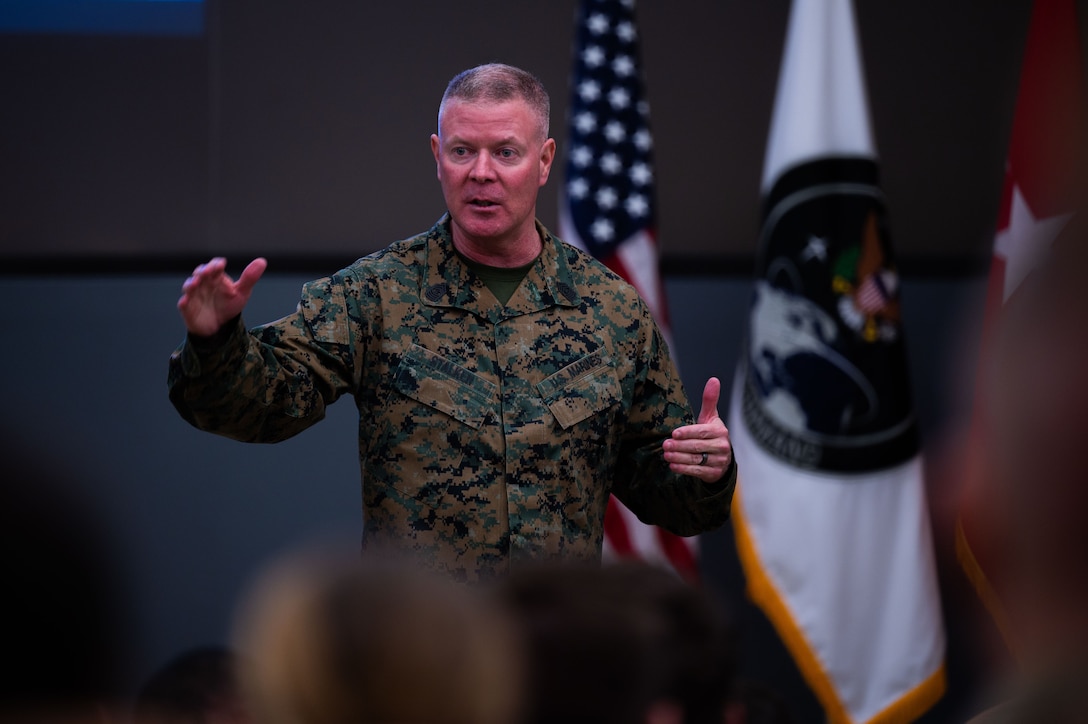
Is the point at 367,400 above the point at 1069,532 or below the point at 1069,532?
below

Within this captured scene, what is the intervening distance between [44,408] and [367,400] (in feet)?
5.76

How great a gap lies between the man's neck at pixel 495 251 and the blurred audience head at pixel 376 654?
1490 mm

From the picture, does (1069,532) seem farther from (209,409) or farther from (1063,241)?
(209,409)

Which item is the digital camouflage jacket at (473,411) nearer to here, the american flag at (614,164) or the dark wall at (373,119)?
the american flag at (614,164)

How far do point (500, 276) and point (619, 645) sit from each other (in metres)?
1.46

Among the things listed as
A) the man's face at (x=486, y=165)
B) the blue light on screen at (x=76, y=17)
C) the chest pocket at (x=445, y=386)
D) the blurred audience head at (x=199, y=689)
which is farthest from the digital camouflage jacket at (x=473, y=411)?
the blue light on screen at (x=76, y=17)

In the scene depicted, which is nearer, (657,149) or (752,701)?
(752,701)

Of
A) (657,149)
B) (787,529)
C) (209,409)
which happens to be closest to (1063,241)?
(209,409)

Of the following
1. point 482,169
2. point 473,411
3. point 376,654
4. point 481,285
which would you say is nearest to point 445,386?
point 473,411

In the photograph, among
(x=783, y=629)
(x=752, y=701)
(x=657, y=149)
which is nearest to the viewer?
(x=752, y=701)

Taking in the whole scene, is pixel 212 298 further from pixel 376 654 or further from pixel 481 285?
pixel 376 654

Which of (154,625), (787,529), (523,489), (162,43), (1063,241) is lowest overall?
(154,625)

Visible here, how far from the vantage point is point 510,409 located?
222cm

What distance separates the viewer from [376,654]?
2.72ft
